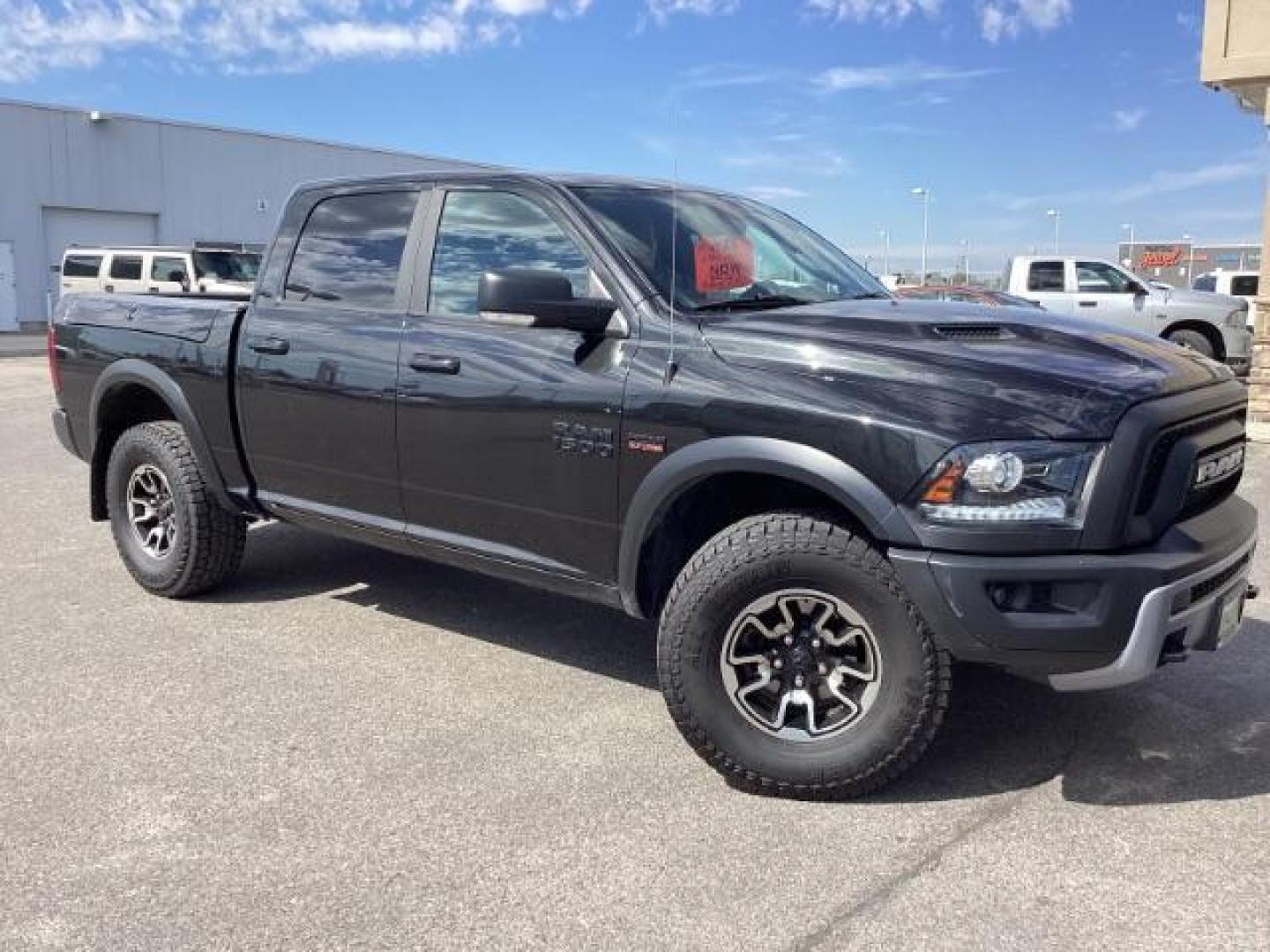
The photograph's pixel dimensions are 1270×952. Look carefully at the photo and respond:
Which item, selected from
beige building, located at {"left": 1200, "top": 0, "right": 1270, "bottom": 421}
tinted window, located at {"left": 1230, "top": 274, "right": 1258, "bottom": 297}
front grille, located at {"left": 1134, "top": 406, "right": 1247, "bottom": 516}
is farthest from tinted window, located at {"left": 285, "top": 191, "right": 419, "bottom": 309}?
tinted window, located at {"left": 1230, "top": 274, "right": 1258, "bottom": 297}

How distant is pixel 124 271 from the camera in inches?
889

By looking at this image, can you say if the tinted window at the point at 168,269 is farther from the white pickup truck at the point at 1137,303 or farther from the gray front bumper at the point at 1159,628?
the gray front bumper at the point at 1159,628

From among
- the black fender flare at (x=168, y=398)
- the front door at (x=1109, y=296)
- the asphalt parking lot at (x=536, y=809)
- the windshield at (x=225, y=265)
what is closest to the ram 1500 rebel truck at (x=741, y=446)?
the black fender flare at (x=168, y=398)

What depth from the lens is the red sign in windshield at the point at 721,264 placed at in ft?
12.9

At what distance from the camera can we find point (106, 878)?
2.95m

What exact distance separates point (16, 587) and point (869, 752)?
14.5 ft

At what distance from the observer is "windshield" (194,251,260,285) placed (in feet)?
67.3

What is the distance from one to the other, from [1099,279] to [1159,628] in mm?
15569

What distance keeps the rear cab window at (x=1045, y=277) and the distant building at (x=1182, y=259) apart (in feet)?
60.8

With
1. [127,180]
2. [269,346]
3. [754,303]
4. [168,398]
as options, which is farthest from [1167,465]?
[127,180]

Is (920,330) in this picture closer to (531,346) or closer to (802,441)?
(802,441)

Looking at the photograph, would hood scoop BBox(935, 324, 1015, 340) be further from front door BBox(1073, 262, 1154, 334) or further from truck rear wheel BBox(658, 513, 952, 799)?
front door BBox(1073, 262, 1154, 334)

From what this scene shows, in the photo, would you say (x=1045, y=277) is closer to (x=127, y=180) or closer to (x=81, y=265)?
(x=81, y=265)

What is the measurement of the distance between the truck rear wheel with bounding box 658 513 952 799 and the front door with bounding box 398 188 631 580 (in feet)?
1.57
